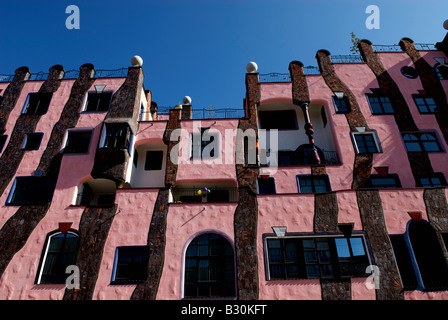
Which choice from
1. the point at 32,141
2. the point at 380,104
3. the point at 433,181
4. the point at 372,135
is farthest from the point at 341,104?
the point at 32,141

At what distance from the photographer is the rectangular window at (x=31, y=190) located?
16938mm

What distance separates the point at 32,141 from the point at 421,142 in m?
25.0

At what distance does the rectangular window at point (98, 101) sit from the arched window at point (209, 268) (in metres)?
11.9

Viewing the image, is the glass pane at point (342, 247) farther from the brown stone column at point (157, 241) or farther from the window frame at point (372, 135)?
the brown stone column at point (157, 241)

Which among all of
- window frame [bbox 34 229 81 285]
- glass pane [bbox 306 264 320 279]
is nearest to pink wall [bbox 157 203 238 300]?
glass pane [bbox 306 264 320 279]

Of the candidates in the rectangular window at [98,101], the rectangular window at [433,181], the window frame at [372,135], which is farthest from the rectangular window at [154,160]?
the rectangular window at [433,181]

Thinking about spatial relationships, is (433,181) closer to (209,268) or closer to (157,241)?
(209,268)

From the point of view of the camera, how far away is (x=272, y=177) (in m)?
17.6

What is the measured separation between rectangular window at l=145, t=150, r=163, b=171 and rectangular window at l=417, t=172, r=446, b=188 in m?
16.2

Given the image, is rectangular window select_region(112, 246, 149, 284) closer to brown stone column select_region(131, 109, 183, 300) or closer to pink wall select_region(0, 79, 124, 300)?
brown stone column select_region(131, 109, 183, 300)

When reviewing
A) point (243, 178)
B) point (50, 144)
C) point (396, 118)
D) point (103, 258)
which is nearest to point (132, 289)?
point (103, 258)

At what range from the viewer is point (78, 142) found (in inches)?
745

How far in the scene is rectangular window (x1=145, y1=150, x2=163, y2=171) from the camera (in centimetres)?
2027
